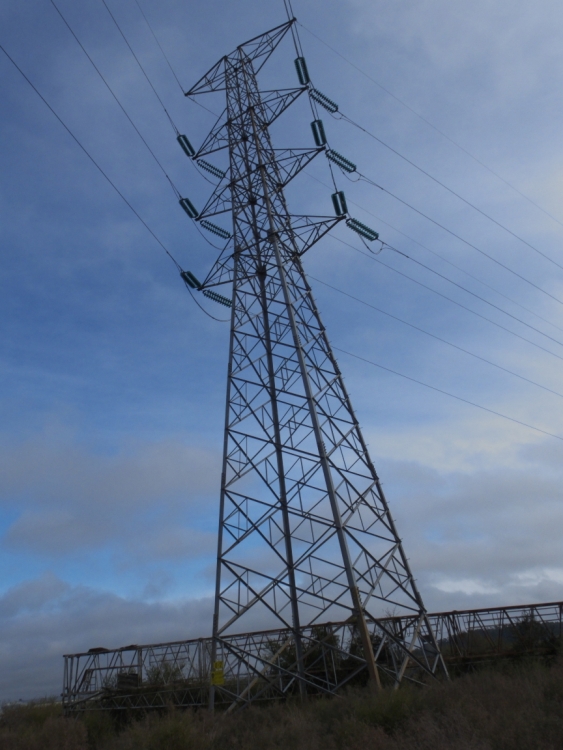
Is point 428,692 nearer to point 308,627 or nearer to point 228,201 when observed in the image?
point 308,627

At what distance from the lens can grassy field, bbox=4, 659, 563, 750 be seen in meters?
11.1

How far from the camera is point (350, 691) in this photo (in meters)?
14.9

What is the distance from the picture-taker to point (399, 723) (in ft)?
42.3

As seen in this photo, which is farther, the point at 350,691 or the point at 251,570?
the point at 251,570

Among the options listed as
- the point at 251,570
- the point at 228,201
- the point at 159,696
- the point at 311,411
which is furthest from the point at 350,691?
the point at 228,201

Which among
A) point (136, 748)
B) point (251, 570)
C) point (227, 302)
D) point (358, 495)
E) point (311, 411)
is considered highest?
point (227, 302)

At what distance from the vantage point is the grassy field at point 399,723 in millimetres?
11141

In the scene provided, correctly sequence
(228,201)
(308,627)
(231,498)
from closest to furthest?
(308,627) < (231,498) < (228,201)

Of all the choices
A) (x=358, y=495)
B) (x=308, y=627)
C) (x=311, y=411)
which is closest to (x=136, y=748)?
(x=308, y=627)

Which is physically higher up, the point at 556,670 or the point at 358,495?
the point at 358,495

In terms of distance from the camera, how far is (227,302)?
23547 millimetres

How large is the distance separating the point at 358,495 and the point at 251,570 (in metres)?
3.75

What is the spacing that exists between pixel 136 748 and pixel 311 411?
988 cm

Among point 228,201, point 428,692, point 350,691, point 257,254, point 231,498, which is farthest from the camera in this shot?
point 228,201
